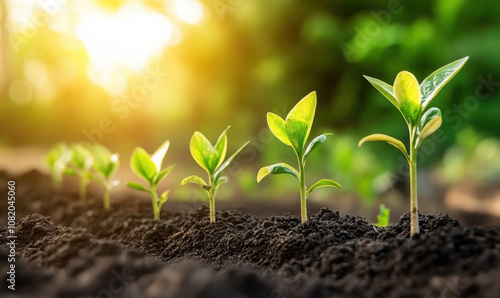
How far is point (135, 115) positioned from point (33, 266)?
31.7 feet

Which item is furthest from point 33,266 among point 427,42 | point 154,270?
point 427,42

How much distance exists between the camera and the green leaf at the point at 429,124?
1.48m

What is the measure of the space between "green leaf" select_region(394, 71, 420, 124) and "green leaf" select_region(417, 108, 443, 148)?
4cm

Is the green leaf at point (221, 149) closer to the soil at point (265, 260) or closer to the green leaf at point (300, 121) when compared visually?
the soil at point (265, 260)

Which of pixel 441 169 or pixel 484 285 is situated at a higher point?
pixel 441 169

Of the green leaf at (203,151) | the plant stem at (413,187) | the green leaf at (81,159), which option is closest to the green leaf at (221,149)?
the green leaf at (203,151)

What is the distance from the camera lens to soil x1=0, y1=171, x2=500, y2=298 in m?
1.19

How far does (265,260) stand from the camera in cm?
165

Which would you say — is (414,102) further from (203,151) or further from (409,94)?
(203,151)

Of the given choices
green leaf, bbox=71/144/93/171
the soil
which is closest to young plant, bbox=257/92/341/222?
the soil

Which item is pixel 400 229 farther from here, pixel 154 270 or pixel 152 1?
pixel 152 1

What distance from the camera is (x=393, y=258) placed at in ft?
4.54

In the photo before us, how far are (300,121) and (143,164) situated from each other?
3.07 ft

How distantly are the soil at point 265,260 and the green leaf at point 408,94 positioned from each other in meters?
0.39
